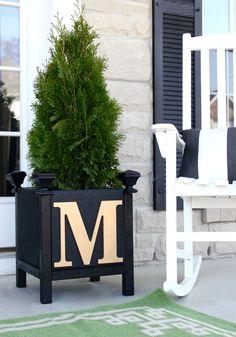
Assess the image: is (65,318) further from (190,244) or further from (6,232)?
(6,232)

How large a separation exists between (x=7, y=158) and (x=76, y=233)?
79 cm

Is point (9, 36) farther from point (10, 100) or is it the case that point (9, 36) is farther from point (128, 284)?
point (128, 284)

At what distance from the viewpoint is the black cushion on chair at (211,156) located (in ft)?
6.23

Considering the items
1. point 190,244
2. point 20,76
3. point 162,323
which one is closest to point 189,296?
point 190,244

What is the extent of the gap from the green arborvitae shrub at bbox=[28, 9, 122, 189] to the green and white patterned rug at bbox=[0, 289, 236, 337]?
506mm

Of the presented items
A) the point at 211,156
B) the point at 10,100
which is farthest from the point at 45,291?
the point at 10,100

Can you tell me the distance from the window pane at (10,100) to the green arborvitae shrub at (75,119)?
0.56 m

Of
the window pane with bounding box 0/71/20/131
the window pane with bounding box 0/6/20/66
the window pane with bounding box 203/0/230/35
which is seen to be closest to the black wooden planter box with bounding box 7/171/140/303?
the window pane with bounding box 0/71/20/131

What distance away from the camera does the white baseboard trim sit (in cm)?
240

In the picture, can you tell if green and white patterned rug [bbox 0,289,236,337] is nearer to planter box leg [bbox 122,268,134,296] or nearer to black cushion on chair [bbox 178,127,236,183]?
planter box leg [bbox 122,268,134,296]

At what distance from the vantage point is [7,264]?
7.89 ft

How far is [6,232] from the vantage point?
2.48m

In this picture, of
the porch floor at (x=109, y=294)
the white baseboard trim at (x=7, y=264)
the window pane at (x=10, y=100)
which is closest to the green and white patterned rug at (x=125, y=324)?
the porch floor at (x=109, y=294)

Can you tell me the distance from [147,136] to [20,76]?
68 cm
